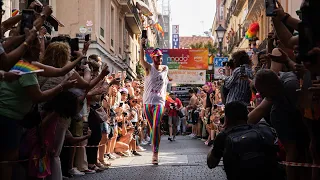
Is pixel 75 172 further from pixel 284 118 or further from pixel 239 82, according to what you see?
pixel 284 118

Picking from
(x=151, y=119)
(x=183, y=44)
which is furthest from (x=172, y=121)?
(x=183, y=44)

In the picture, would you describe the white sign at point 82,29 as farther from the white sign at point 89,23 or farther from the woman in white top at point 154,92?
the woman in white top at point 154,92

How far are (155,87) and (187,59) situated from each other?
31.3 meters

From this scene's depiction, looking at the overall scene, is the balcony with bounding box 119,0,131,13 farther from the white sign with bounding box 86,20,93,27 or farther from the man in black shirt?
the man in black shirt

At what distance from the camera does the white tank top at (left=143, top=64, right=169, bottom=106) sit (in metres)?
12.4

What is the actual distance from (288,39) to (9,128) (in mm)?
2867

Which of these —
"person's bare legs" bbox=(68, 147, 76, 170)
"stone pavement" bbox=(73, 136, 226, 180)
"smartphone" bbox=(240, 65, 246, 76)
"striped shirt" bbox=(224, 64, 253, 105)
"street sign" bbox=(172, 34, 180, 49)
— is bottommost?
"stone pavement" bbox=(73, 136, 226, 180)

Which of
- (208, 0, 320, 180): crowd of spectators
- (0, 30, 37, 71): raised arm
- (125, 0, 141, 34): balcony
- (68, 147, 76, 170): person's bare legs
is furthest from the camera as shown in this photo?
(125, 0, 141, 34): balcony

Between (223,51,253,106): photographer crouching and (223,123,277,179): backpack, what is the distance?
3956mm

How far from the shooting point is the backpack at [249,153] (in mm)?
5438

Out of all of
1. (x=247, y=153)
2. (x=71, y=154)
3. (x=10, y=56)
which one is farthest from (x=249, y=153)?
(x=71, y=154)

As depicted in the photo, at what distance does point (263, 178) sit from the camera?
5461mm

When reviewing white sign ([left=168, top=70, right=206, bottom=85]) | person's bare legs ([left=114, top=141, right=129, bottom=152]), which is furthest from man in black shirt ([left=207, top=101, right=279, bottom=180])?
white sign ([left=168, top=70, right=206, bottom=85])

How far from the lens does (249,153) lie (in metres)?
5.45
